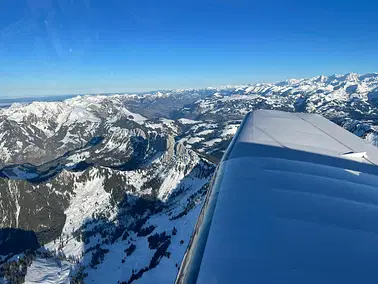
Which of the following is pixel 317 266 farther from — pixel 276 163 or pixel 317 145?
pixel 317 145

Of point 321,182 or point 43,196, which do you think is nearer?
point 321,182

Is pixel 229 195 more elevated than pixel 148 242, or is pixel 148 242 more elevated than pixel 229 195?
pixel 229 195

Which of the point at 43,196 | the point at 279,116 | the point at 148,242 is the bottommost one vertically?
the point at 43,196

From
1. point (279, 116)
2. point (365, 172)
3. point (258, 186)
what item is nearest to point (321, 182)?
point (258, 186)

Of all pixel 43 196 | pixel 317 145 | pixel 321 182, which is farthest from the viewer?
pixel 43 196

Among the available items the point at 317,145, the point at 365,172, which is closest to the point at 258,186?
the point at 365,172

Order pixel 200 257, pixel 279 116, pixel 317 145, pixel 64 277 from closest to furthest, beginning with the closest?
pixel 200 257 → pixel 317 145 → pixel 279 116 → pixel 64 277
